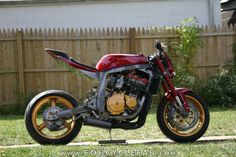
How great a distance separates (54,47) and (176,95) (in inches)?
290

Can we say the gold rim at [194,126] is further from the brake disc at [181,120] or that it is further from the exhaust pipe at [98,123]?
the exhaust pipe at [98,123]

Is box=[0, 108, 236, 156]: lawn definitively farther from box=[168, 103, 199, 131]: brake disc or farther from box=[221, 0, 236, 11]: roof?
box=[221, 0, 236, 11]: roof

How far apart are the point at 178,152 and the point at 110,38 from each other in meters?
8.20

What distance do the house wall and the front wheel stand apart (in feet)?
33.4

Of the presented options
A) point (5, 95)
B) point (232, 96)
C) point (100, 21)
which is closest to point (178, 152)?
point (232, 96)

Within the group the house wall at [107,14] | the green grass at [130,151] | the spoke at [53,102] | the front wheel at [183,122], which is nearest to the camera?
the green grass at [130,151]

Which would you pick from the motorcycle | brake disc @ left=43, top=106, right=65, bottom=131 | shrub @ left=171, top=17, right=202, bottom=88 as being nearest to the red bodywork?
the motorcycle

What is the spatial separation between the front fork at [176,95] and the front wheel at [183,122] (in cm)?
6

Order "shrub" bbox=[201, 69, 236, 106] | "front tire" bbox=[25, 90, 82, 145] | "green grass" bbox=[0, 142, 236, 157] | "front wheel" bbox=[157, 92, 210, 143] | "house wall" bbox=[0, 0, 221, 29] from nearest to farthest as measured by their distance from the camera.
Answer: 1. "green grass" bbox=[0, 142, 236, 157]
2. "front tire" bbox=[25, 90, 82, 145]
3. "front wheel" bbox=[157, 92, 210, 143]
4. "shrub" bbox=[201, 69, 236, 106]
5. "house wall" bbox=[0, 0, 221, 29]

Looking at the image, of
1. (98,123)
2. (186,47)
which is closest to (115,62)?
(98,123)

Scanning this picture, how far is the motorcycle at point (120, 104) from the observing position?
22.7ft

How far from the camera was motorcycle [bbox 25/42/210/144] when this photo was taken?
6918mm

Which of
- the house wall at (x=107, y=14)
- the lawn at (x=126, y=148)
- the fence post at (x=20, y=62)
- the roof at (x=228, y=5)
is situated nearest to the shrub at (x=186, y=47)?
the house wall at (x=107, y=14)

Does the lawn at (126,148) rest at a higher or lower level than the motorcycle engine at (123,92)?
lower
